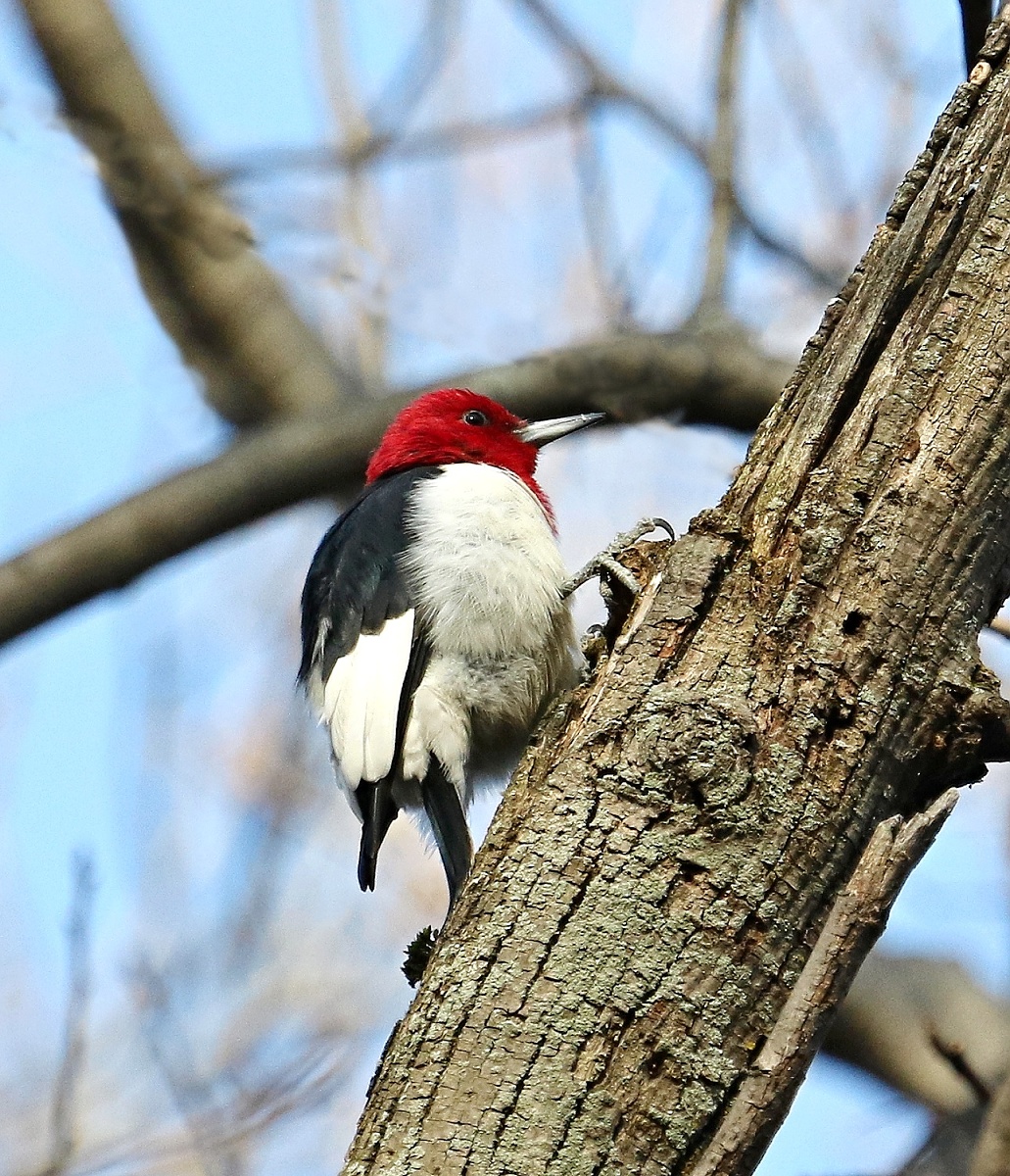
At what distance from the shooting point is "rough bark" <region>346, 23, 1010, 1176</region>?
2094mm

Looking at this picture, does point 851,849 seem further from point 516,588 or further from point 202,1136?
point 202,1136

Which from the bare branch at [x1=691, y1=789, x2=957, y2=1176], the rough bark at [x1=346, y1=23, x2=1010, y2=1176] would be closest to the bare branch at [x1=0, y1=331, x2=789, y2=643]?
the rough bark at [x1=346, y1=23, x2=1010, y2=1176]

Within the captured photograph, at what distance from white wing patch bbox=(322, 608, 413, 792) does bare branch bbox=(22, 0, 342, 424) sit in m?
1.99

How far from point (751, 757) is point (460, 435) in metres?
2.78

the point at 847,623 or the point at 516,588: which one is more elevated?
the point at 516,588

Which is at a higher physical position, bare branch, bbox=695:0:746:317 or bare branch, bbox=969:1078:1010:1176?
bare branch, bbox=695:0:746:317

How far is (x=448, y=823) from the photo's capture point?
3.75m

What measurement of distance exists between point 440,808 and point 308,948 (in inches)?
158

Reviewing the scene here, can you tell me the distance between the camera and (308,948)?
7.49 metres

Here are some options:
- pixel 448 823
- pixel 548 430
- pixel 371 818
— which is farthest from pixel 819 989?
pixel 548 430

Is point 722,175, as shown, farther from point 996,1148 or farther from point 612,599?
point 996,1148

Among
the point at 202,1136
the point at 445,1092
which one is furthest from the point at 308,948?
the point at 445,1092

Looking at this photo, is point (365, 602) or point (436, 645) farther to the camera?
point (365, 602)

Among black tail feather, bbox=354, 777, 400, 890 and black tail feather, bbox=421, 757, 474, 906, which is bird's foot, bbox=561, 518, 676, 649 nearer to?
black tail feather, bbox=421, 757, 474, 906
